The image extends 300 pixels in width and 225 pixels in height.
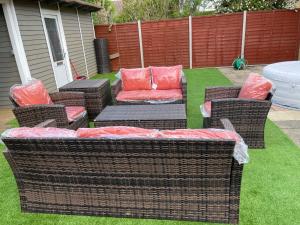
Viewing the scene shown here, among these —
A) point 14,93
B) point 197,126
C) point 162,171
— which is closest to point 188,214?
point 162,171

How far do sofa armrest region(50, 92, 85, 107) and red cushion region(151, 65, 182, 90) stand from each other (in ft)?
4.50

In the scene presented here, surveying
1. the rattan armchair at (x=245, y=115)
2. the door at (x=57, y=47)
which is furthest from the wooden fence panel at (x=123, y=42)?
the rattan armchair at (x=245, y=115)

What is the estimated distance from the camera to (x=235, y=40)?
8.93 metres

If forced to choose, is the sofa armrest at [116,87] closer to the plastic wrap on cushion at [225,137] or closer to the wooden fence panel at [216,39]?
the plastic wrap on cushion at [225,137]

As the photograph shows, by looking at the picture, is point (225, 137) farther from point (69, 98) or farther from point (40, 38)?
point (40, 38)

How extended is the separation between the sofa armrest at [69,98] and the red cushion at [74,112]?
0.09m

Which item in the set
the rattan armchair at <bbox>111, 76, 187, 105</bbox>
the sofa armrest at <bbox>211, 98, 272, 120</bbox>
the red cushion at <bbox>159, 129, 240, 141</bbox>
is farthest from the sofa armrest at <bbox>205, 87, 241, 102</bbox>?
the red cushion at <bbox>159, 129, 240, 141</bbox>

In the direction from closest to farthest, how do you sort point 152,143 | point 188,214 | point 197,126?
point 152,143, point 188,214, point 197,126

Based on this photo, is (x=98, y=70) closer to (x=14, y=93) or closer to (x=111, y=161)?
(x=14, y=93)

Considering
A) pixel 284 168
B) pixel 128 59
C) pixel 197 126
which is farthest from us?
pixel 128 59

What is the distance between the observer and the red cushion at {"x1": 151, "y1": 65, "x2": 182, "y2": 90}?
173 inches

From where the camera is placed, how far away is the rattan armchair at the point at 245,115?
9.32 feet

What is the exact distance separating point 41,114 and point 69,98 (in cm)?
69

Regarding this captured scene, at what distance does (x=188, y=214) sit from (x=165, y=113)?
1.50 metres
